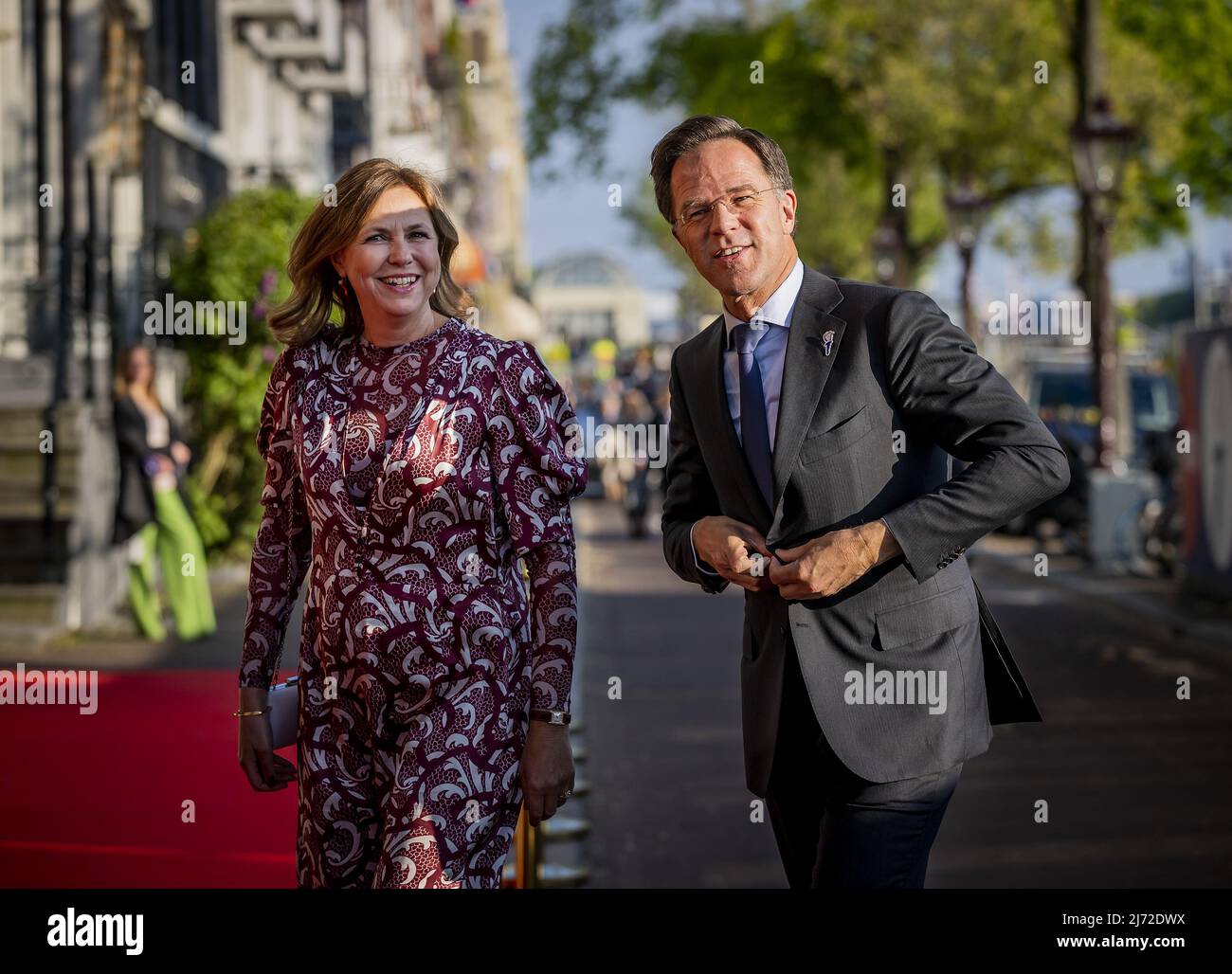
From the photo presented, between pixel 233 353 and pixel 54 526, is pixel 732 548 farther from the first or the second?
pixel 233 353

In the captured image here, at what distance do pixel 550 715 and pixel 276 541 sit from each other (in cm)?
63

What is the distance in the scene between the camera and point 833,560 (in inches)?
111

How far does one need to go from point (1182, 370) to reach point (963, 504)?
428 inches

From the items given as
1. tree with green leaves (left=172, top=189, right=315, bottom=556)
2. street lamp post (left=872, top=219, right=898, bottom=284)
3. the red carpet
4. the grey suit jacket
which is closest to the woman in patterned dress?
the grey suit jacket

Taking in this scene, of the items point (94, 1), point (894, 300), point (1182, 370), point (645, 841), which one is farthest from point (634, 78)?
point (894, 300)

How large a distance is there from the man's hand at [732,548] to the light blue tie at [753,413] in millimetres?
84

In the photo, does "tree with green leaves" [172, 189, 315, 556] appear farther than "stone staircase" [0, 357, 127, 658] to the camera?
Yes

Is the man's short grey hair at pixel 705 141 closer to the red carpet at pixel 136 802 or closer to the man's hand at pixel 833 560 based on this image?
the man's hand at pixel 833 560

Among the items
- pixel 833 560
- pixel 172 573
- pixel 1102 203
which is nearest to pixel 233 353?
pixel 172 573

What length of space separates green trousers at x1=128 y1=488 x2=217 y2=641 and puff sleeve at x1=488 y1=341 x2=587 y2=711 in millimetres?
8020

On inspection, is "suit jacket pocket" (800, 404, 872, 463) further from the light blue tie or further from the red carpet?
the red carpet

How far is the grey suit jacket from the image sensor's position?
2.91 meters
